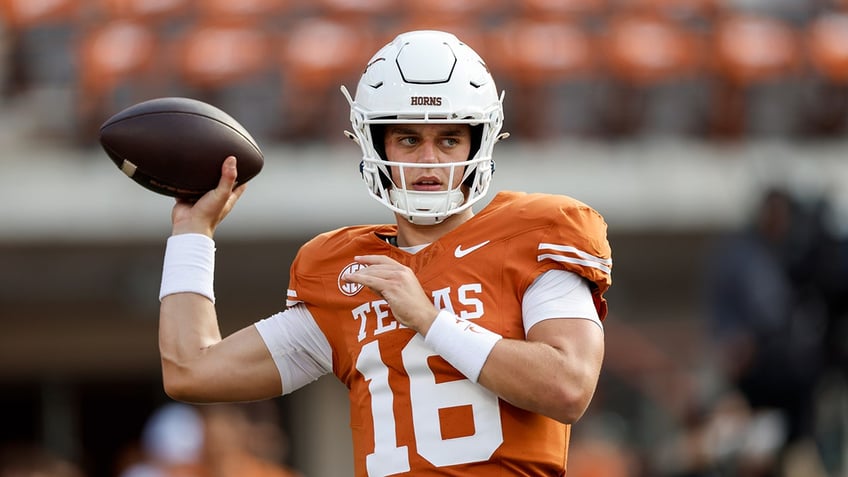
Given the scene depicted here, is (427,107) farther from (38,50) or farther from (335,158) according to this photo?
(38,50)

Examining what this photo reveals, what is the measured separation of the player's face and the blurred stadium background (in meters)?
5.02

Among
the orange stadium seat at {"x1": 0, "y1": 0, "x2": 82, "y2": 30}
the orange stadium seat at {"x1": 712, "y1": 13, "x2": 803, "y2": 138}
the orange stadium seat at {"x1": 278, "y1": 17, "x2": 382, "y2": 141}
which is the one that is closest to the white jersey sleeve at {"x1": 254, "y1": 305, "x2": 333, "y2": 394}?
the orange stadium seat at {"x1": 278, "y1": 17, "x2": 382, "y2": 141}

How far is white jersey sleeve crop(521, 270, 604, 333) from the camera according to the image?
2.77 metres

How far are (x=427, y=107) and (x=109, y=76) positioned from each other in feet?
21.4

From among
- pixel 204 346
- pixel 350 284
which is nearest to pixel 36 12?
pixel 204 346

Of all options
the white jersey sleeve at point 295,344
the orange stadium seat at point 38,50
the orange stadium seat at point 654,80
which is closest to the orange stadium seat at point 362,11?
the orange stadium seat at point 654,80

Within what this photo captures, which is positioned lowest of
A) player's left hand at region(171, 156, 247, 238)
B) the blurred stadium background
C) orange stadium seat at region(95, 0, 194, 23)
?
the blurred stadium background

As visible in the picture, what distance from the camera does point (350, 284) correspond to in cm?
298

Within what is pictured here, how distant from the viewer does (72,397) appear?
1047 cm

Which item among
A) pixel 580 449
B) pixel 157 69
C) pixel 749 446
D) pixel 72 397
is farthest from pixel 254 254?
pixel 749 446

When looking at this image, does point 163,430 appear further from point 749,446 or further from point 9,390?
point 9,390

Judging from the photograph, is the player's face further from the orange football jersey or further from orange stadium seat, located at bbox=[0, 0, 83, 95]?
orange stadium seat, located at bbox=[0, 0, 83, 95]

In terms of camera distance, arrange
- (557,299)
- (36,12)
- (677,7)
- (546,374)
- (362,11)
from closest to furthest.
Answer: (546,374), (557,299), (362,11), (36,12), (677,7)

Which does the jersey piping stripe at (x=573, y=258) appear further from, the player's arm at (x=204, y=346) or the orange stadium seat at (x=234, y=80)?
the orange stadium seat at (x=234, y=80)
